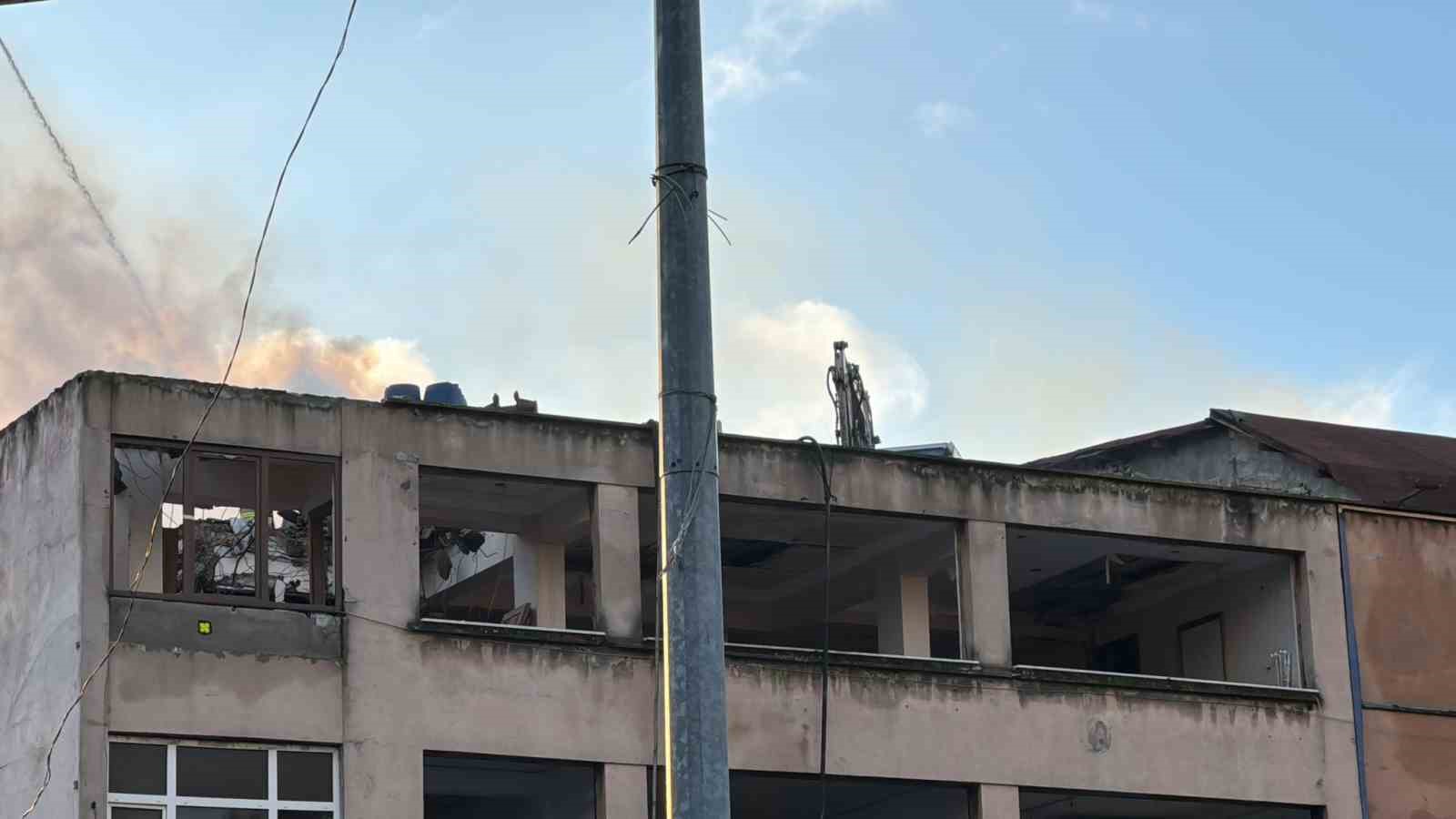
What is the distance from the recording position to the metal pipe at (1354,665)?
32.0 m

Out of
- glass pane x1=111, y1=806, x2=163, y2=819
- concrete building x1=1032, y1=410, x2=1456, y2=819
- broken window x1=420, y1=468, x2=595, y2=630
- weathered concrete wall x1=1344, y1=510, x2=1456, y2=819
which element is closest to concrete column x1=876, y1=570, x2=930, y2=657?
concrete building x1=1032, y1=410, x2=1456, y2=819

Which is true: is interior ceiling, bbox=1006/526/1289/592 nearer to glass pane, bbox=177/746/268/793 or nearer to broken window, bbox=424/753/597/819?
broken window, bbox=424/753/597/819

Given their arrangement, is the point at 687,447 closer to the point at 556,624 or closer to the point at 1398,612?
the point at 556,624

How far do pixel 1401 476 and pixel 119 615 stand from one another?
1949 cm

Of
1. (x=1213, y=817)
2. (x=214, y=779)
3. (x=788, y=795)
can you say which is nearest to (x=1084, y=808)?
(x=1213, y=817)

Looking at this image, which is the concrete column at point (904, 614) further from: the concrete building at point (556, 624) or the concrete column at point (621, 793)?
the concrete column at point (621, 793)

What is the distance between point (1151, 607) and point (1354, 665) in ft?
14.4

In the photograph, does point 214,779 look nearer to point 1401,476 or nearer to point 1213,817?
point 1213,817

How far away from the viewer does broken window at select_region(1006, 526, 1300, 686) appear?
32.6 m

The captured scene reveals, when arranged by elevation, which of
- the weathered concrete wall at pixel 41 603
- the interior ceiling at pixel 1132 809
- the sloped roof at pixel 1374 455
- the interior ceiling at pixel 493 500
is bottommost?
the interior ceiling at pixel 1132 809

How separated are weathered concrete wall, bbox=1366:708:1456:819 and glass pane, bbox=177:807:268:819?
15.8 meters

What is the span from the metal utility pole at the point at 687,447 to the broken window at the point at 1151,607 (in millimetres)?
19146

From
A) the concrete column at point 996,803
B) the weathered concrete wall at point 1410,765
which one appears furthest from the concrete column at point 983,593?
the weathered concrete wall at point 1410,765

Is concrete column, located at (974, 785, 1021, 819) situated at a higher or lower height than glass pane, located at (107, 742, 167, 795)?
lower
